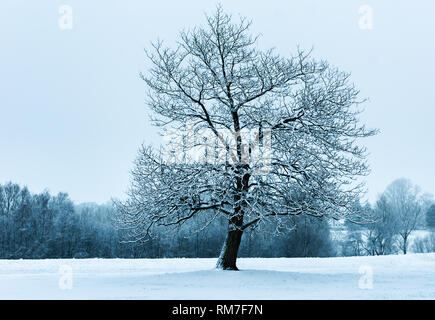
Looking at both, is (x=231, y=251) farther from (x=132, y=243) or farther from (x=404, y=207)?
(x=404, y=207)

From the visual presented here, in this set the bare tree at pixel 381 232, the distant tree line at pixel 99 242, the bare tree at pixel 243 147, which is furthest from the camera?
the bare tree at pixel 381 232

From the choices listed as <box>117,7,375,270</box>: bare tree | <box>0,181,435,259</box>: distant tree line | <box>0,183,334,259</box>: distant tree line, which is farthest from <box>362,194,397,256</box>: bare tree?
<box>117,7,375,270</box>: bare tree

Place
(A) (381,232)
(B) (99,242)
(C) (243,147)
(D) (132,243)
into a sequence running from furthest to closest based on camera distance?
(A) (381,232), (B) (99,242), (D) (132,243), (C) (243,147)

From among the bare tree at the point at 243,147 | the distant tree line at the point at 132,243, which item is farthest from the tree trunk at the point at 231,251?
the distant tree line at the point at 132,243

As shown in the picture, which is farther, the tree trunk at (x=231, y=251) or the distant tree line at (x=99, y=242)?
the distant tree line at (x=99, y=242)

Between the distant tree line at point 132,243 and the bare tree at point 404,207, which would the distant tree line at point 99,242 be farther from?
the bare tree at point 404,207

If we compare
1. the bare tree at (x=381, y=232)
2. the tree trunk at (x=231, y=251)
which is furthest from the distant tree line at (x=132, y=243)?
the tree trunk at (x=231, y=251)

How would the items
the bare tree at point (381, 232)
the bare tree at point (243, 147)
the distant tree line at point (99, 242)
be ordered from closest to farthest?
1. the bare tree at point (243, 147)
2. the distant tree line at point (99, 242)
3. the bare tree at point (381, 232)

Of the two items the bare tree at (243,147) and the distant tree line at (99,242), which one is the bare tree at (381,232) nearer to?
the distant tree line at (99,242)

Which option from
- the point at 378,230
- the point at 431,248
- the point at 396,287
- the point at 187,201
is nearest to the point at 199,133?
the point at 187,201

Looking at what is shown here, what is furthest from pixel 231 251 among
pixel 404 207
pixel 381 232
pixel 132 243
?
pixel 404 207

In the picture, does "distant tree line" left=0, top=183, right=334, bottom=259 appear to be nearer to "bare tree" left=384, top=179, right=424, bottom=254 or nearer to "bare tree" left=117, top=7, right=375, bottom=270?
"bare tree" left=384, top=179, right=424, bottom=254
